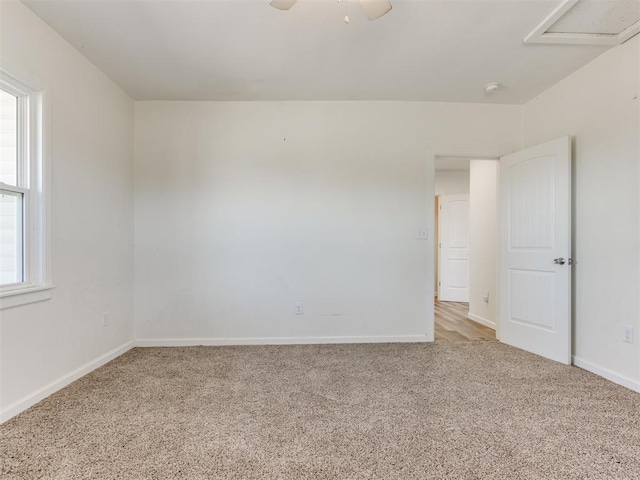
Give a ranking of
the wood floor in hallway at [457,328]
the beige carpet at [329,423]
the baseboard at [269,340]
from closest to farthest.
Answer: the beige carpet at [329,423] → the baseboard at [269,340] → the wood floor in hallway at [457,328]

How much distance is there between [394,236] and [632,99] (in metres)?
2.05

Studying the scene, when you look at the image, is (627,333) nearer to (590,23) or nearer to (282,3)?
(590,23)

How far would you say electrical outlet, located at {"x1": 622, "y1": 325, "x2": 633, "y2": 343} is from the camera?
7.20 feet

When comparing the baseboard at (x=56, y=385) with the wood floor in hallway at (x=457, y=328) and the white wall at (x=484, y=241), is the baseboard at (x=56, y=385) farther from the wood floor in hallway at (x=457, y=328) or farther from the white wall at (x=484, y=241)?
the white wall at (x=484, y=241)

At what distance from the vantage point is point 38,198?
2.03m

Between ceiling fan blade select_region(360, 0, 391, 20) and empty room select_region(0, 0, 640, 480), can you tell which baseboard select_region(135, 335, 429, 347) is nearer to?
empty room select_region(0, 0, 640, 480)

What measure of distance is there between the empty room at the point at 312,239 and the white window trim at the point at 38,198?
0.6 inches

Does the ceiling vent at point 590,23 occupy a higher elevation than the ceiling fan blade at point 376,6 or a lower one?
higher

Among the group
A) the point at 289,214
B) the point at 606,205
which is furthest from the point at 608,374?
the point at 289,214

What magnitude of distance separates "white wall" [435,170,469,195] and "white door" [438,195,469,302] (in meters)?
0.10

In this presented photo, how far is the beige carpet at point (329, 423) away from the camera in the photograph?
4.54 feet

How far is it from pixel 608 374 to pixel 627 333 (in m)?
0.36

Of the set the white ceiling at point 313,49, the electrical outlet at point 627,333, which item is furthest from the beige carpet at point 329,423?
the white ceiling at point 313,49

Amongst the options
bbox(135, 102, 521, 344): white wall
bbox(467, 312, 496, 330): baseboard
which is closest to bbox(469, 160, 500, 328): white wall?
bbox(467, 312, 496, 330): baseboard
